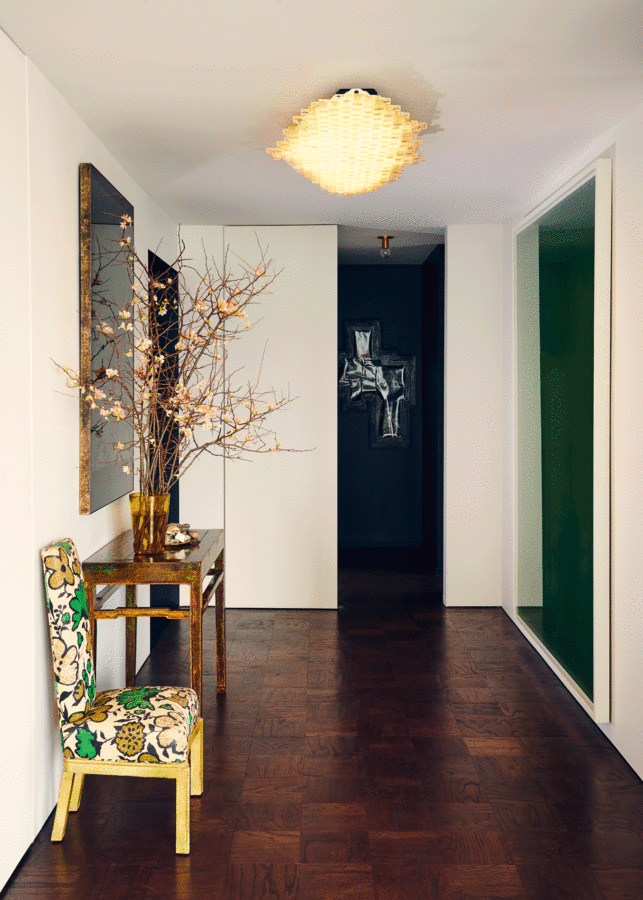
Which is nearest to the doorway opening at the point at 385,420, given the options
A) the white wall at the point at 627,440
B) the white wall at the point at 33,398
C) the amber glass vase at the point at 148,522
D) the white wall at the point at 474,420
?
the white wall at the point at 474,420

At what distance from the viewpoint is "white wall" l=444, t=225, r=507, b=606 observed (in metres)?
5.42

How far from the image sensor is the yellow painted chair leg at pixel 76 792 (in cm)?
272

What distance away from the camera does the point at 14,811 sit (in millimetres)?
2438

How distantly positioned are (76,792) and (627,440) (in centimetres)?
249

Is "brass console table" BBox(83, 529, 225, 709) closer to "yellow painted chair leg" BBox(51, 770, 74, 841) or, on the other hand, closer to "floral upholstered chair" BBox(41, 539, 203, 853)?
"floral upholstered chair" BBox(41, 539, 203, 853)

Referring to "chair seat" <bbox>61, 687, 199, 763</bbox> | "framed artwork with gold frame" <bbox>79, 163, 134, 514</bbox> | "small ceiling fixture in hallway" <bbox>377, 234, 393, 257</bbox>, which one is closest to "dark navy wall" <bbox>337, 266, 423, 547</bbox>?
"small ceiling fixture in hallway" <bbox>377, 234, 393, 257</bbox>

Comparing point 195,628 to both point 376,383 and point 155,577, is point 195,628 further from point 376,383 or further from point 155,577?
point 376,383

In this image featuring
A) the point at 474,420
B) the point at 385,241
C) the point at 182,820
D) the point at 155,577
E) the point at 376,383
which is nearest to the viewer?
the point at 182,820

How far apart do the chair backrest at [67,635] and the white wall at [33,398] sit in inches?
2.2

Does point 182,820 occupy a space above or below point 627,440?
below

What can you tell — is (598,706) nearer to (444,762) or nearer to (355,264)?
(444,762)

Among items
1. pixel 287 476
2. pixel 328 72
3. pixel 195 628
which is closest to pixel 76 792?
pixel 195 628

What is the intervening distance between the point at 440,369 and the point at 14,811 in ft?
15.6

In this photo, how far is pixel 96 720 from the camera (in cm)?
256
